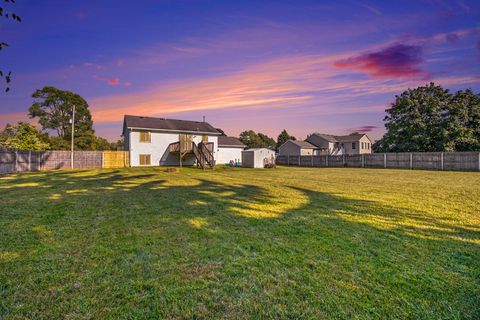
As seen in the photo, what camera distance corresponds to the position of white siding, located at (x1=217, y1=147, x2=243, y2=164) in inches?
1150

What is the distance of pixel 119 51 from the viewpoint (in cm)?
1380

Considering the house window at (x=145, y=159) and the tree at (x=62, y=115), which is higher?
the tree at (x=62, y=115)

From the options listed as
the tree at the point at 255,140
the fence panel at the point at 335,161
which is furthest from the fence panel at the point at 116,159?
the tree at the point at 255,140

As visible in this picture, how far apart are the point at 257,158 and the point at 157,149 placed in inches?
425

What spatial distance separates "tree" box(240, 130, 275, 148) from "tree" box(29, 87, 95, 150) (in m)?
34.7

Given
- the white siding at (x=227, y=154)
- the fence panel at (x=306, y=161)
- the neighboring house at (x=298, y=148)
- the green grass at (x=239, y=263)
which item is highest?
the neighboring house at (x=298, y=148)

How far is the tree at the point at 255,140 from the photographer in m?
58.7

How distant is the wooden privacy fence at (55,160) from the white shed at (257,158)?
12.3 metres

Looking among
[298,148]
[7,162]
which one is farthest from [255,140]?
[7,162]

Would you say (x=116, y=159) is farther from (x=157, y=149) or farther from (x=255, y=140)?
(x=255, y=140)

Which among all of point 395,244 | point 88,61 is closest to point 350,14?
point 395,244

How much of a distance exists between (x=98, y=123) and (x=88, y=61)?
28823mm

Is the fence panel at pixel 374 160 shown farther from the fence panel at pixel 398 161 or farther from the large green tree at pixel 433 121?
the large green tree at pixel 433 121

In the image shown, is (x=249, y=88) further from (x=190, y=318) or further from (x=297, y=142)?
(x=297, y=142)
